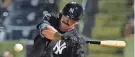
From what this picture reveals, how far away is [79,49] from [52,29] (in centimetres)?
25

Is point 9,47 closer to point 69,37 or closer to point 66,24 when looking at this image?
point 66,24

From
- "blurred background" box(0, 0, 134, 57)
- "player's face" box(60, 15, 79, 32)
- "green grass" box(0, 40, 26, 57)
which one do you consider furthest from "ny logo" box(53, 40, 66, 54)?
"green grass" box(0, 40, 26, 57)

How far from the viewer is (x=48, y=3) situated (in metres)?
4.42

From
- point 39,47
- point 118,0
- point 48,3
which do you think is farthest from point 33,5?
point 39,47

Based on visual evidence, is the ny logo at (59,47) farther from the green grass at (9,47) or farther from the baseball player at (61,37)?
the green grass at (9,47)

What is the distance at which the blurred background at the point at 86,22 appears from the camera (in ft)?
14.5

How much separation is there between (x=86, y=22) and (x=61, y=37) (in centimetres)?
162

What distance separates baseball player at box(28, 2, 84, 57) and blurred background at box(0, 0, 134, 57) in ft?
4.01

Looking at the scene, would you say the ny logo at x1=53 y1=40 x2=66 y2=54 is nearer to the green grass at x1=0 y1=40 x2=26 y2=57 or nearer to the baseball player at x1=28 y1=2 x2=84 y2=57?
the baseball player at x1=28 y1=2 x2=84 y2=57

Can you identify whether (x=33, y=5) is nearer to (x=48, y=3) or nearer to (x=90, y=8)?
(x=48, y=3)

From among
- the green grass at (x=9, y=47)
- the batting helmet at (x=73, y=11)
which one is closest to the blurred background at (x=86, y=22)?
the green grass at (x=9, y=47)

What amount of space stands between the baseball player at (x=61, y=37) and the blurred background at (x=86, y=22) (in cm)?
122

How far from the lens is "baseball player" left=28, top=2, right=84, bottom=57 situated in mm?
2926

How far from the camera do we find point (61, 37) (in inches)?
114
